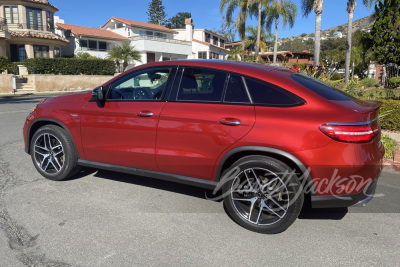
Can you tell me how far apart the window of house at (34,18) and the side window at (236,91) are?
112 feet

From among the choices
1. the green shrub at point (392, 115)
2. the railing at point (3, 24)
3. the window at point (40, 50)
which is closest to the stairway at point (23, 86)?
the window at point (40, 50)

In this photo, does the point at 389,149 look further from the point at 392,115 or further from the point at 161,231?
the point at 161,231

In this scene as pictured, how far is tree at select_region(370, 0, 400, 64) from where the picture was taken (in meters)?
25.0

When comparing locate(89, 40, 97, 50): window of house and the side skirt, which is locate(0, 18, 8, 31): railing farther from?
the side skirt

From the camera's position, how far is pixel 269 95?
3031mm

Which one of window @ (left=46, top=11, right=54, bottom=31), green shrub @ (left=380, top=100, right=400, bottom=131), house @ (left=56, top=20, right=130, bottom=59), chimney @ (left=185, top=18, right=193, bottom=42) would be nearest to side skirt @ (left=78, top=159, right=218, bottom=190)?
→ green shrub @ (left=380, top=100, right=400, bottom=131)

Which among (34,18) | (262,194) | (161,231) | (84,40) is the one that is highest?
(34,18)

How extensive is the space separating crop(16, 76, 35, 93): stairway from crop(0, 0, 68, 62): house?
5994mm

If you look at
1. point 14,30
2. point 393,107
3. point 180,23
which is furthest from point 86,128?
point 180,23

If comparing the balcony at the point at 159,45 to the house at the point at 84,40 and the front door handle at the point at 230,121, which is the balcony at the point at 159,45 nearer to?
Result: the house at the point at 84,40

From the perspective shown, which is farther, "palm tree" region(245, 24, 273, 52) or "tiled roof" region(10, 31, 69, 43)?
"palm tree" region(245, 24, 273, 52)

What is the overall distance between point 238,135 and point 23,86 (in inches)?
1005

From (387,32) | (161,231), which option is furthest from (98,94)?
(387,32)

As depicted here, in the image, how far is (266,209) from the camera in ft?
10.2
